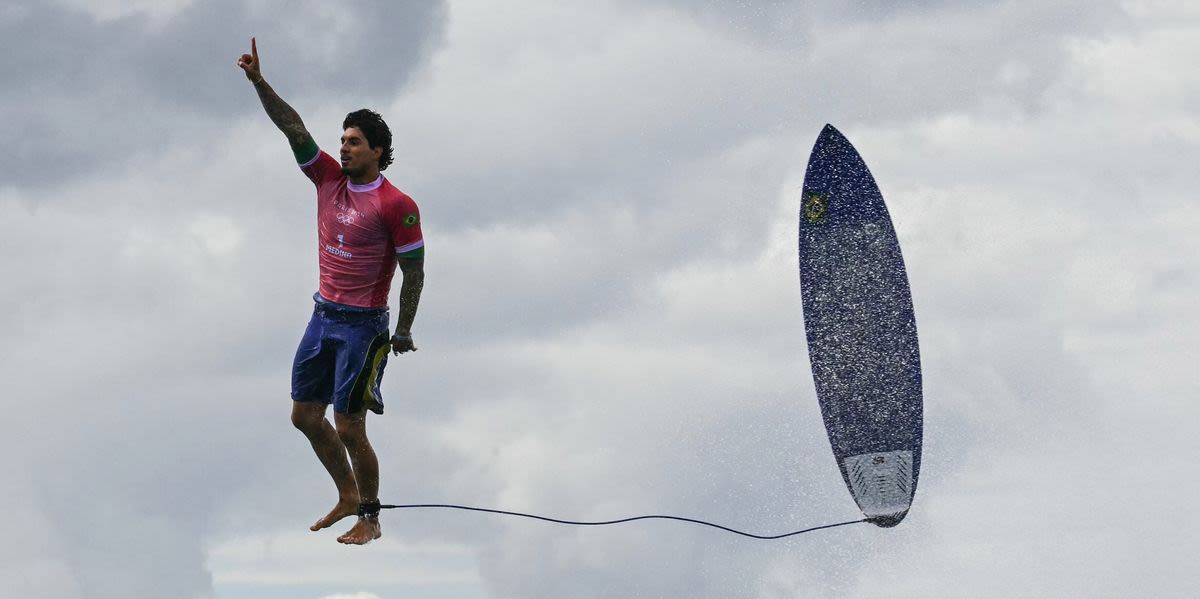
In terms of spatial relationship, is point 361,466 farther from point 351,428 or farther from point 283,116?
point 283,116

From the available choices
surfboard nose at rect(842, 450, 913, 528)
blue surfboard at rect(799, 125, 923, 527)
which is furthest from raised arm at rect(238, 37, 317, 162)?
surfboard nose at rect(842, 450, 913, 528)

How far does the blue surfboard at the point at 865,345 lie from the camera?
16375 millimetres

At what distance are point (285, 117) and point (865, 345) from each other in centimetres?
742

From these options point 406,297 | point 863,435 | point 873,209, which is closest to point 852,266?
point 873,209

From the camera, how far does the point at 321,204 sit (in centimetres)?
1333

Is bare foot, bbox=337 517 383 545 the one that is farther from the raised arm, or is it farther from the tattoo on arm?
the raised arm

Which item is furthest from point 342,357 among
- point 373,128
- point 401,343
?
point 373,128

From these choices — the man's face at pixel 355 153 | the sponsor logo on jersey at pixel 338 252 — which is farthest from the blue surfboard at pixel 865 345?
the sponsor logo on jersey at pixel 338 252

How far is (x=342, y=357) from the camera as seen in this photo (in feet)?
43.6

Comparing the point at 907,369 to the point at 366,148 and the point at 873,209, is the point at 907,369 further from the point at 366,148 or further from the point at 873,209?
the point at 366,148

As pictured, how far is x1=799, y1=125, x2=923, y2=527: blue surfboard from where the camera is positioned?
16.4 m

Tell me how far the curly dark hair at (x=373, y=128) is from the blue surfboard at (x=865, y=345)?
18.9 ft

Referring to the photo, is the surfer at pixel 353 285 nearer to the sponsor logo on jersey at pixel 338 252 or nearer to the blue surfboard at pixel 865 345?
the sponsor logo on jersey at pixel 338 252

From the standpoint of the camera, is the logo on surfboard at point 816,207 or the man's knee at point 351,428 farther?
the logo on surfboard at point 816,207
